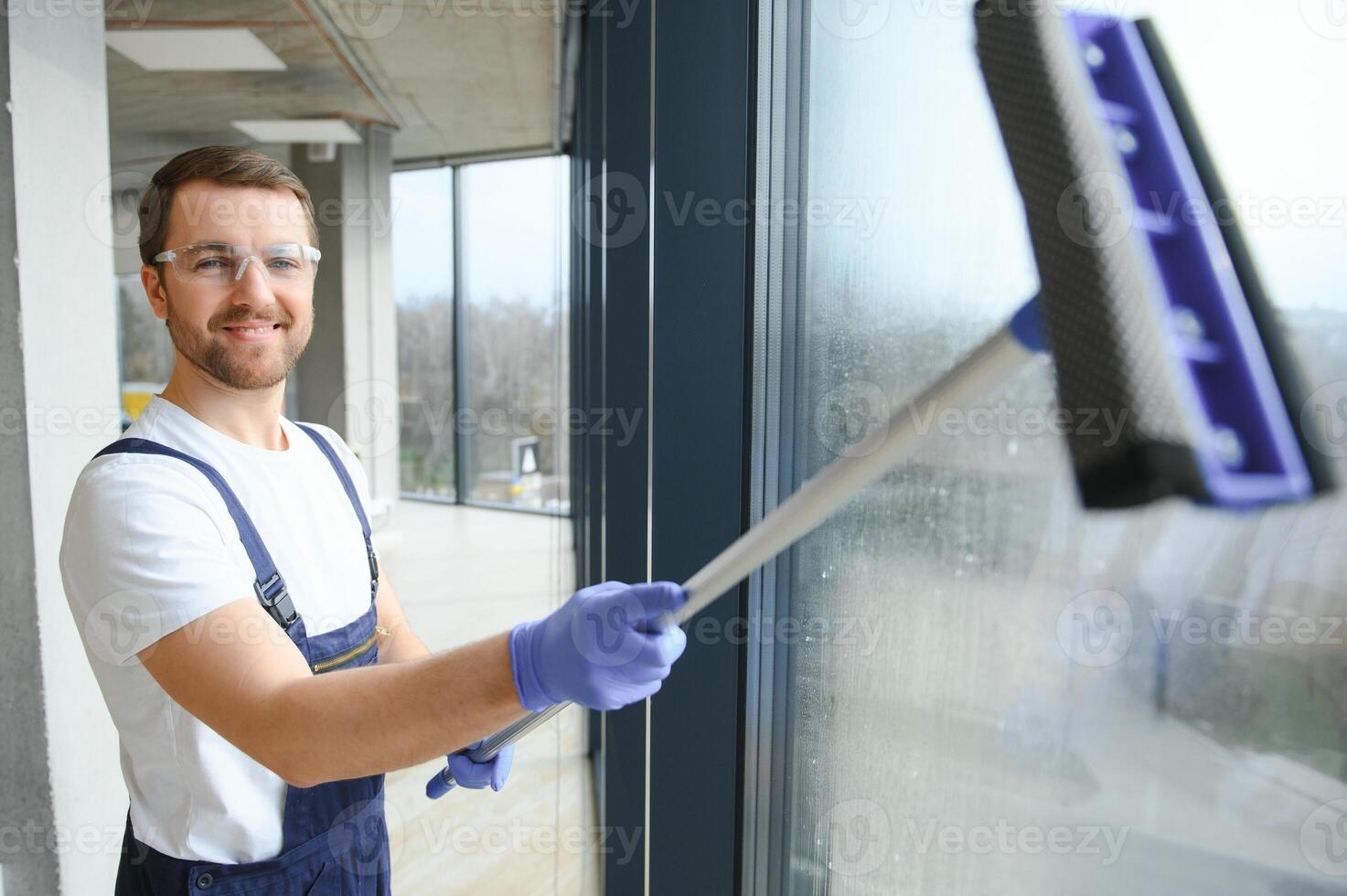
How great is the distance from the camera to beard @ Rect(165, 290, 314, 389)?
3.66ft

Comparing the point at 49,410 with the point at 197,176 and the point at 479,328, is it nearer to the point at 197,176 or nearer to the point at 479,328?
the point at 197,176

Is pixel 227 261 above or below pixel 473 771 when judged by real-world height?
above

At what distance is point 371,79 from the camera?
521 centimetres

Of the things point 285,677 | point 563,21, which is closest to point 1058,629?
point 285,677

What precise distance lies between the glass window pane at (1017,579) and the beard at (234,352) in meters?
0.76

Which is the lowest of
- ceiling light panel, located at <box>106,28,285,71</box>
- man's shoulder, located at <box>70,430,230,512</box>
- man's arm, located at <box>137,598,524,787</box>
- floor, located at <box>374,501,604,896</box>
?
floor, located at <box>374,501,604,896</box>

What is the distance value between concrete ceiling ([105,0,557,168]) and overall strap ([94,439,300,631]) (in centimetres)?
305

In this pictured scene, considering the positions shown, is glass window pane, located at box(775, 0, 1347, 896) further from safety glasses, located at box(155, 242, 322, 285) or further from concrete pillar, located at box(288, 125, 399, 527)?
concrete pillar, located at box(288, 125, 399, 527)

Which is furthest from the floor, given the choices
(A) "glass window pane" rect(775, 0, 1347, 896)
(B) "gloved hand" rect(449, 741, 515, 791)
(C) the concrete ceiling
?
(C) the concrete ceiling

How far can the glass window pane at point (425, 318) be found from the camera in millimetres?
7250

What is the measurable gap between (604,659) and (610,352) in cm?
95

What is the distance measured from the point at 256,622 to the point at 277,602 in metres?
0.20

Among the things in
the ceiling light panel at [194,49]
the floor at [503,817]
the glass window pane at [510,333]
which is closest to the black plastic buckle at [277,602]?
the floor at [503,817]

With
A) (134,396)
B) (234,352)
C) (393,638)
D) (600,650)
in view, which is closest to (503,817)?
(393,638)
